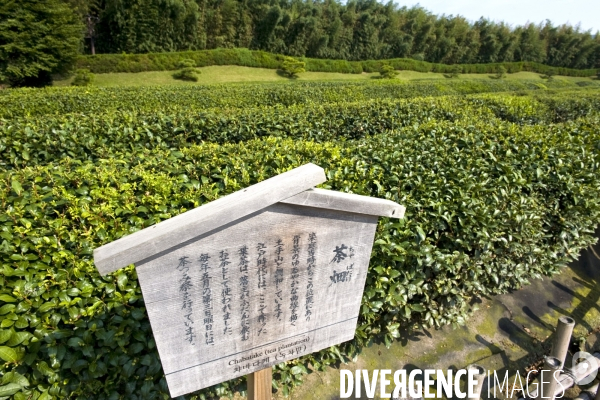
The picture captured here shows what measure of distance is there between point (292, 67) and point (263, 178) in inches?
1170

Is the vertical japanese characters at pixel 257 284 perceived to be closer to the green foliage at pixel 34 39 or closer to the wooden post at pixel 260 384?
the wooden post at pixel 260 384

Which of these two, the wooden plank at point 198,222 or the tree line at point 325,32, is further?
the tree line at point 325,32

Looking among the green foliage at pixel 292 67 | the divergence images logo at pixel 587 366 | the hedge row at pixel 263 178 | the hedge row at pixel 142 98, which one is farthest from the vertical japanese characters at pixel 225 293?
the green foliage at pixel 292 67

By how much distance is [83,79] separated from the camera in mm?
21297

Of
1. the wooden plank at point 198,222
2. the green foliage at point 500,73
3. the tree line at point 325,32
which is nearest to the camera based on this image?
the wooden plank at point 198,222

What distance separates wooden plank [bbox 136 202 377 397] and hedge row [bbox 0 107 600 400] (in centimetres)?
63

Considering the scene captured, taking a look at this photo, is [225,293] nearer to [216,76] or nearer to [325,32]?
[216,76]

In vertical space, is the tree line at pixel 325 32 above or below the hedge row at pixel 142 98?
above

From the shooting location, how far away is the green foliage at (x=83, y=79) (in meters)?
21.2

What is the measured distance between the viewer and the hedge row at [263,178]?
1.85 metres

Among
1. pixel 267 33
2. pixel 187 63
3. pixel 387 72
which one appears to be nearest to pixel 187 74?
pixel 187 63

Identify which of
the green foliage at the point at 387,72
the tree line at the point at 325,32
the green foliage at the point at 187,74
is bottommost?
the green foliage at the point at 187,74

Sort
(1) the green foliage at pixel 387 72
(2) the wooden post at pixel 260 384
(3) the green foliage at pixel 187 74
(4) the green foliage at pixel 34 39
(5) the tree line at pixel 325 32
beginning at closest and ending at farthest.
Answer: (2) the wooden post at pixel 260 384
(4) the green foliage at pixel 34 39
(3) the green foliage at pixel 187 74
(5) the tree line at pixel 325 32
(1) the green foliage at pixel 387 72

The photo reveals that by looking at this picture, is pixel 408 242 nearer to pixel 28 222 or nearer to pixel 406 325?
pixel 406 325
